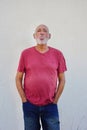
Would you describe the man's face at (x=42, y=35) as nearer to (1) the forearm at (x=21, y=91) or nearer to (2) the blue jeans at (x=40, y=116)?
(1) the forearm at (x=21, y=91)

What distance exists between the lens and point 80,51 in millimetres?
3070

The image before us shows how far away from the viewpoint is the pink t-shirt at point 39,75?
2285 mm

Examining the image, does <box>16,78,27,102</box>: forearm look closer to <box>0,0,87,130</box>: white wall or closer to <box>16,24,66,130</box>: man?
<box>16,24,66,130</box>: man

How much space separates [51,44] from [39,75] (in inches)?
30.2

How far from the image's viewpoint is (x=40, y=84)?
2.28 m

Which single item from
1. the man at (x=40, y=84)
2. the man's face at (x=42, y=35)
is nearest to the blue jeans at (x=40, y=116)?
the man at (x=40, y=84)

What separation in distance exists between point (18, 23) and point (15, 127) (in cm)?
117


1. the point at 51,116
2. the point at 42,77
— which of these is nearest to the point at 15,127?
the point at 51,116

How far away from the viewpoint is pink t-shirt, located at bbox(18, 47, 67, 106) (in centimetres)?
229

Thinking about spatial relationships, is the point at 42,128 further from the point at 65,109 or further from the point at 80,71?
the point at 80,71

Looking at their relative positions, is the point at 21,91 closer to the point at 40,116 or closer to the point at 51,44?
the point at 40,116

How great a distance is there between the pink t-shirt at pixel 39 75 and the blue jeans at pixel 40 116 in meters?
0.05

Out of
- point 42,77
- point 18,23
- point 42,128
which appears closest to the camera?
point 42,77

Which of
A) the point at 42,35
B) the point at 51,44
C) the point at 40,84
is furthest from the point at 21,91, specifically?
the point at 51,44
